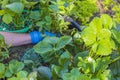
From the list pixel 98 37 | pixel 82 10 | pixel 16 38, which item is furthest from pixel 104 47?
pixel 82 10

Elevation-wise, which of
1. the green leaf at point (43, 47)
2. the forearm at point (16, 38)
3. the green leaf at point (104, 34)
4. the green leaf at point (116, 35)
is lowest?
the forearm at point (16, 38)

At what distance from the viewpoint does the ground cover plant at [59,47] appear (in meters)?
1.12

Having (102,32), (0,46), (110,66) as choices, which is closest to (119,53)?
(110,66)

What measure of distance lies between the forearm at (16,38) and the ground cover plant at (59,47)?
0.03 m

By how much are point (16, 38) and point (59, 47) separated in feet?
1.62

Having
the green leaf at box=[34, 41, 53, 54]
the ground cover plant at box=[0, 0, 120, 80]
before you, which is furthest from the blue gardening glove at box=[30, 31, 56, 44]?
the green leaf at box=[34, 41, 53, 54]

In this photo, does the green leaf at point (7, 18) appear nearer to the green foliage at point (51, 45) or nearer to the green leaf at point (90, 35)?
the green foliage at point (51, 45)

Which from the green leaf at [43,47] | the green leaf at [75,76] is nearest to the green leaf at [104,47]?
the green leaf at [75,76]

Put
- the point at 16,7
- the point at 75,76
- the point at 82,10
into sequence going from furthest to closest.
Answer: the point at 82,10 → the point at 16,7 → the point at 75,76

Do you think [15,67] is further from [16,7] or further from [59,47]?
[16,7]

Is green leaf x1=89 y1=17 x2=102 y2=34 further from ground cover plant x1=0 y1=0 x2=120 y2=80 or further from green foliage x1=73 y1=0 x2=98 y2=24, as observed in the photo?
green foliage x1=73 y1=0 x2=98 y2=24

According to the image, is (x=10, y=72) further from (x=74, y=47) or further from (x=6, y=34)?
(x=6, y=34)

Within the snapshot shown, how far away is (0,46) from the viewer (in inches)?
56.7

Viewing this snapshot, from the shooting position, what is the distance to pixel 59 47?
1234 mm
